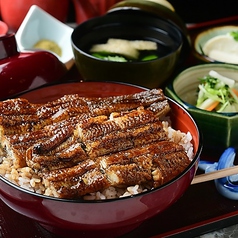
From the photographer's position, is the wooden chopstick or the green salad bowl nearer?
the wooden chopstick

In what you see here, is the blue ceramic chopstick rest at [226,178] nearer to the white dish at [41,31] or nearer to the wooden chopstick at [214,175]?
the wooden chopstick at [214,175]

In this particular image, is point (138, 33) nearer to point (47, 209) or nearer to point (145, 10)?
point (145, 10)

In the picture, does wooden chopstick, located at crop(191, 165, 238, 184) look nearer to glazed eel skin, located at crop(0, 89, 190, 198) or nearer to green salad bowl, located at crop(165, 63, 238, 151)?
glazed eel skin, located at crop(0, 89, 190, 198)

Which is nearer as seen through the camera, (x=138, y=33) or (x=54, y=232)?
(x=54, y=232)

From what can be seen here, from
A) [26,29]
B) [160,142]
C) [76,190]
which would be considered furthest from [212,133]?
[26,29]

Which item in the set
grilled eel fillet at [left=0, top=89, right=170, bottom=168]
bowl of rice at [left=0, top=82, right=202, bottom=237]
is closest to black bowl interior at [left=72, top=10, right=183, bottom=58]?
grilled eel fillet at [left=0, top=89, right=170, bottom=168]

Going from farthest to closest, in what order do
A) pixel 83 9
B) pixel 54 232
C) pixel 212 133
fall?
pixel 83 9, pixel 212 133, pixel 54 232

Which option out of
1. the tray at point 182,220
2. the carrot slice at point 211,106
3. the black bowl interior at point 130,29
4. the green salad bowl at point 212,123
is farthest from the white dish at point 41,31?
the tray at point 182,220
